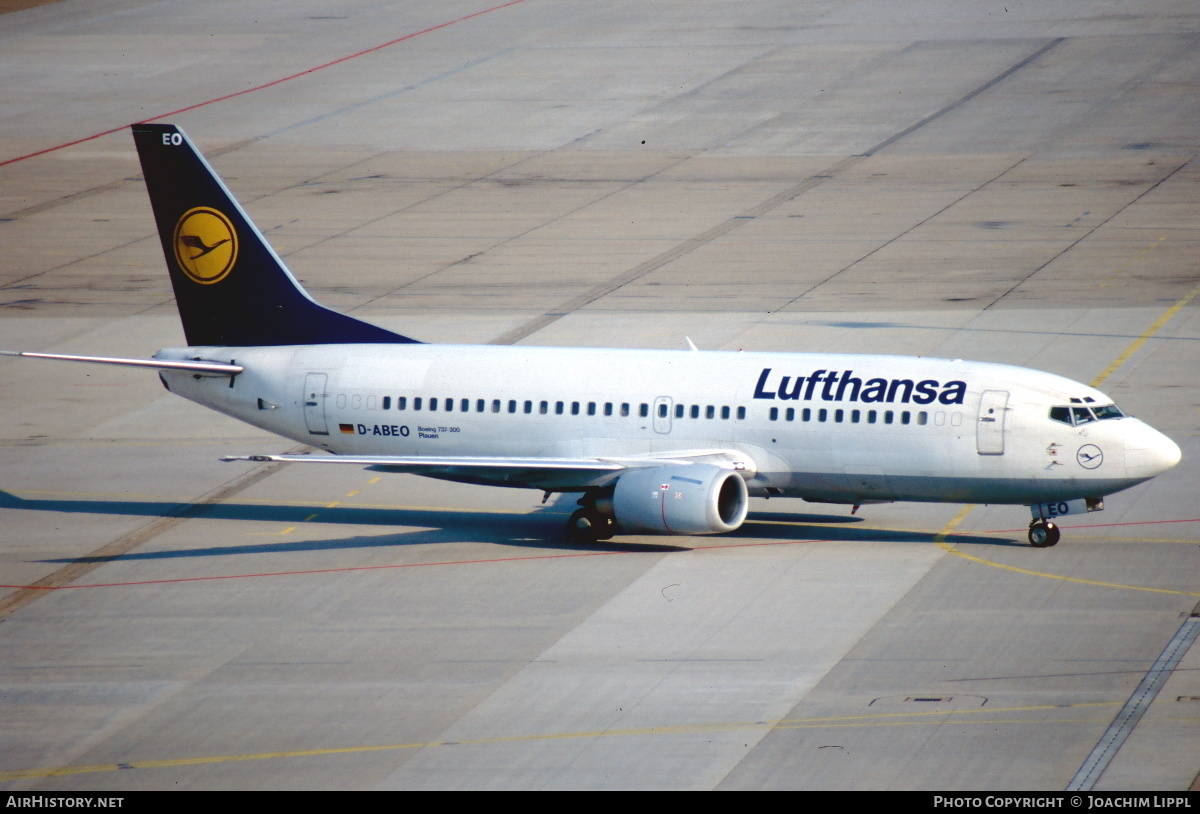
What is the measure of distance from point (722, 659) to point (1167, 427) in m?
19.7

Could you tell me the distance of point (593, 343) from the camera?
5578cm

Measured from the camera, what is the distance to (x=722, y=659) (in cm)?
3130

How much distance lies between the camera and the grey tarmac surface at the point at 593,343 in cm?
2861

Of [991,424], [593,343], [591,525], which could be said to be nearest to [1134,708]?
[991,424]

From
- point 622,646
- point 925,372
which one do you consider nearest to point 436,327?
point 925,372

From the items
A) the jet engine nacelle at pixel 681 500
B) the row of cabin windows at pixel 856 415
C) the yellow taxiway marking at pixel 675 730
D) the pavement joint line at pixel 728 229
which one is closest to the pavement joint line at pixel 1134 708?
the yellow taxiway marking at pixel 675 730

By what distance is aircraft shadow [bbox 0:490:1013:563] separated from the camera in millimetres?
38969

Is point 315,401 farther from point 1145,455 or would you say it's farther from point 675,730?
point 1145,455

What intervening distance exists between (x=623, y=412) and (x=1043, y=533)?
9.58m

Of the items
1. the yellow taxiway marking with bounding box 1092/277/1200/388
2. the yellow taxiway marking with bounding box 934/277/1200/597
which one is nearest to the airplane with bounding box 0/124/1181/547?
the yellow taxiway marking with bounding box 934/277/1200/597

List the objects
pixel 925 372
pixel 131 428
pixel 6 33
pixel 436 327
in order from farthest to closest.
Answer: pixel 6 33
pixel 436 327
pixel 131 428
pixel 925 372

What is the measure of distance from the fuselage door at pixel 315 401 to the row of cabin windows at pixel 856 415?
35.8 ft

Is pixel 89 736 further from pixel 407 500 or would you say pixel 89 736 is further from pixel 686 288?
pixel 686 288

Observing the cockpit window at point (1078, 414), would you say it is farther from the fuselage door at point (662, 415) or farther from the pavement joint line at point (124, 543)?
the pavement joint line at point (124, 543)
